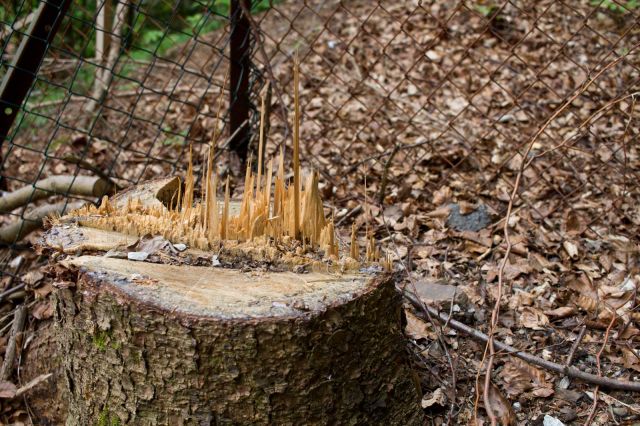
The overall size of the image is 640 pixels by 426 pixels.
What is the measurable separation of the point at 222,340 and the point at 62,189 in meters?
2.12

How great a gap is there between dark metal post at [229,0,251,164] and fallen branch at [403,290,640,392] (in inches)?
62.1

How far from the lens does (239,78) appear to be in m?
3.61

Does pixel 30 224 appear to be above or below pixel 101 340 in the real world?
above

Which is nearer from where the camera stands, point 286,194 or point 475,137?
point 286,194

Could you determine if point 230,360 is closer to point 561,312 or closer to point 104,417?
point 104,417

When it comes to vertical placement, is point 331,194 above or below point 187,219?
above

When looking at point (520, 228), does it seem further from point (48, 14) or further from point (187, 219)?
point (48, 14)

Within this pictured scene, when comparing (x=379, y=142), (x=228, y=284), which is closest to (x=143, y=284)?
(x=228, y=284)

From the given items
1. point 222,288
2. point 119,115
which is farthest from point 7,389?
point 119,115

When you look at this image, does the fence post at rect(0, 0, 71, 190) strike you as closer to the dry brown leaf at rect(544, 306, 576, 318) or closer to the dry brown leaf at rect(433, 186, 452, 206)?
the dry brown leaf at rect(433, 186, 452, 206)

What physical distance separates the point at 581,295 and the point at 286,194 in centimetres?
171

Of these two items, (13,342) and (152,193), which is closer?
(152,193)

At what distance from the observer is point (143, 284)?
1856 millimetres

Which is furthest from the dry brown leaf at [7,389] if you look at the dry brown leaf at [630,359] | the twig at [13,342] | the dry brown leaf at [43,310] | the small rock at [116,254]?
the dry brown leaf at [630,359]
